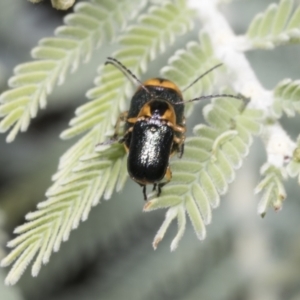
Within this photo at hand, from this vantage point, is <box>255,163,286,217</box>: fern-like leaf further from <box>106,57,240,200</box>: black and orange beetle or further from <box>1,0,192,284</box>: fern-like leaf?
<box>1,0,192,284</box>: fern-like leaf

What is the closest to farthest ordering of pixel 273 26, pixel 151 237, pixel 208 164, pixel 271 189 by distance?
pixel 271 189, pixel 208 164, pixel 273 26, pixel 151 237

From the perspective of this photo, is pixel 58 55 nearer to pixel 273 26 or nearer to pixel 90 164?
pixel 90 164

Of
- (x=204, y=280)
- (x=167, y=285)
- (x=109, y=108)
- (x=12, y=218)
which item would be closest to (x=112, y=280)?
(x=167, y=285)

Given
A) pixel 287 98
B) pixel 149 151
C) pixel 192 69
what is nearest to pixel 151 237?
pixel 192 69

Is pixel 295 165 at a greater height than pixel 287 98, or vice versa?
pixel 287 98

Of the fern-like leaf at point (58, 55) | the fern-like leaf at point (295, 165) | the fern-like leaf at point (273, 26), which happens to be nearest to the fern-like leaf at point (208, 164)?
the fern-like leaf at point (295, 165)
